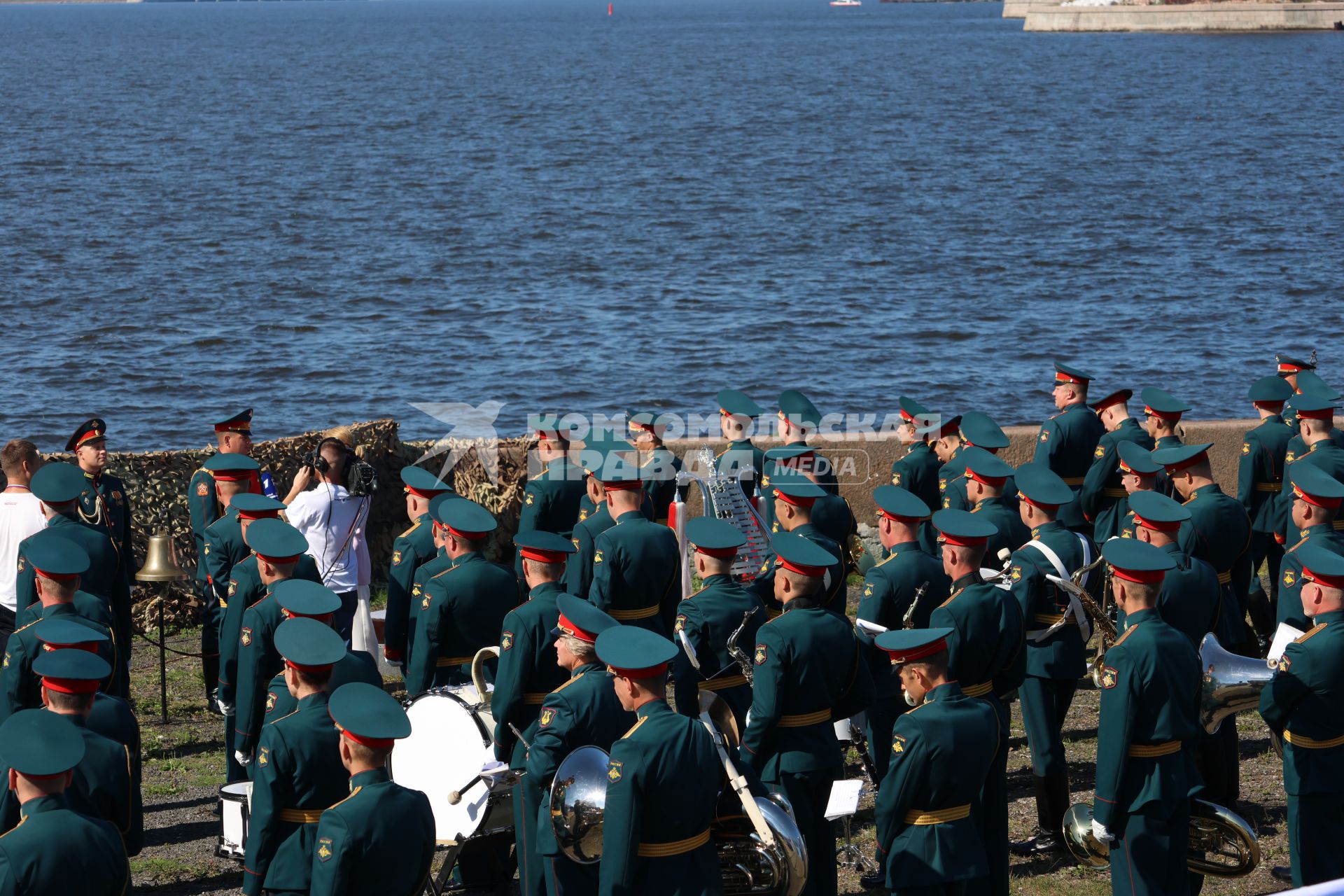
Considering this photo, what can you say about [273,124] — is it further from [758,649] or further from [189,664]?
[758,649]

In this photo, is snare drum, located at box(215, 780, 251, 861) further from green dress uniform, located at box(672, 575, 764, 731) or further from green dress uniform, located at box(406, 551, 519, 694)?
green dress uniform, located at box(672, 575, 764, 731)

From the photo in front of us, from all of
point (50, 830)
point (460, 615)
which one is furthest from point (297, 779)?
point (460, 615)

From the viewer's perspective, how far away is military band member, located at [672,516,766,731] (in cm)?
775

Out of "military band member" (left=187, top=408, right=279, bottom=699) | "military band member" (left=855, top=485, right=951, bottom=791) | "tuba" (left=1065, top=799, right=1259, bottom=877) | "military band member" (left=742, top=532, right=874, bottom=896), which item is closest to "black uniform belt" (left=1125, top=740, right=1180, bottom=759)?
"tuba" (left=1065, top=799, right=1259, bottom=877)

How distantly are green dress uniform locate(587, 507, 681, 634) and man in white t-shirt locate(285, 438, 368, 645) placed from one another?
206 centimetres

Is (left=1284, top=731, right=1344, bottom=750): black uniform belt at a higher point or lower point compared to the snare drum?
higher

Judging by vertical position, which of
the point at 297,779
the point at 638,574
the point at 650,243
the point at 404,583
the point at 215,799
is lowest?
the point at 650,243

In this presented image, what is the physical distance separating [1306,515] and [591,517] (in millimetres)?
4161

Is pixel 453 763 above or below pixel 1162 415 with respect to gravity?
below

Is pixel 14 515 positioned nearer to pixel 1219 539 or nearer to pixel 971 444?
pixel 971 444

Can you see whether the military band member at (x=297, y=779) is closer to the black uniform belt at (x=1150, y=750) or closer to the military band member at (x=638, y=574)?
the military band member at (x=638, y=574)

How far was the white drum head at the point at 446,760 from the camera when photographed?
7.16 metres

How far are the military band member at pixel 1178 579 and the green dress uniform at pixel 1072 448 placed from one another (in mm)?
2893

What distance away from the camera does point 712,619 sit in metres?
7.73
